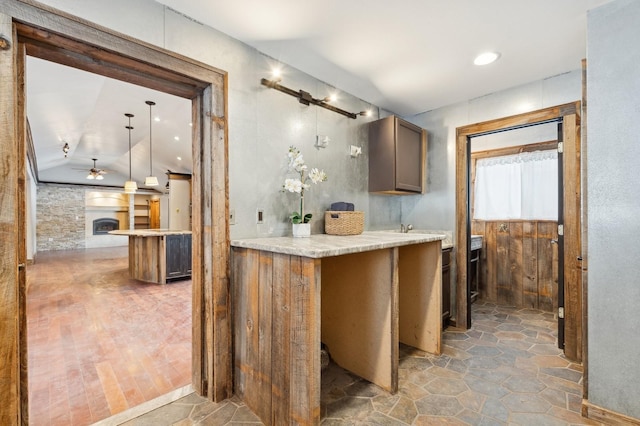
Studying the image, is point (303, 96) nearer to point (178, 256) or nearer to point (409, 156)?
point (409, 156)

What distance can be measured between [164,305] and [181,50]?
3.44m

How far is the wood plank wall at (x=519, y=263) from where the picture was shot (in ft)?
11.7

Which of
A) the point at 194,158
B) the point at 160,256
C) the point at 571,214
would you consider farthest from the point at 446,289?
the point at 160,256

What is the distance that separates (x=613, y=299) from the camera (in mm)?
1627

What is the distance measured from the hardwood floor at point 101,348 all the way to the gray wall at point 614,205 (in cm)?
273

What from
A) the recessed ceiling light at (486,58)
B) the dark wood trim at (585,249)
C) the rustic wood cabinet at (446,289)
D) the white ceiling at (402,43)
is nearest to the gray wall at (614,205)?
the dark wood trim at (585,249)

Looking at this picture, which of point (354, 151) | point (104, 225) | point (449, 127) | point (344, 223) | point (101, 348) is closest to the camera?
point (344, 223)

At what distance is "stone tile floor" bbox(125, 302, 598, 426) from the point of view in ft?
5.56

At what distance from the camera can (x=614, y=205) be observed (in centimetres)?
Result: 163

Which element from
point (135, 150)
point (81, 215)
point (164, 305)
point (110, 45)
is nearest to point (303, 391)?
point (110, 45)

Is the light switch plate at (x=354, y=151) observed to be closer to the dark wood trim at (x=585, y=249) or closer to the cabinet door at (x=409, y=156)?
the cabinet door at (x=409, y=156)

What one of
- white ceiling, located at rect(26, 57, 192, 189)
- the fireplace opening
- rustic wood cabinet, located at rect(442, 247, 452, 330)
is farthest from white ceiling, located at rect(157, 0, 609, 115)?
the fireplace opening

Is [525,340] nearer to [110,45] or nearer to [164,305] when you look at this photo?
[110,45]

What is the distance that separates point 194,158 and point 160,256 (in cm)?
397
